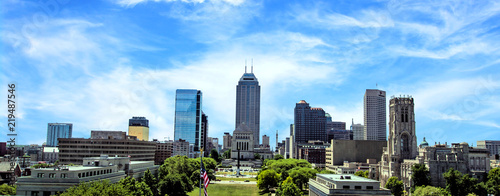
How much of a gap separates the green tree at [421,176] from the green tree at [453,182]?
10930 millimetres

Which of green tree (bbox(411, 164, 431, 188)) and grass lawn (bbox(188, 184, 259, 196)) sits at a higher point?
green tree (bbox(411, 164, 431, 188))

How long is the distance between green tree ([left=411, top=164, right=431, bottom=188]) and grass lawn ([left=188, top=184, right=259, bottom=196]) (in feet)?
203

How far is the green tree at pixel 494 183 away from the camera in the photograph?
135 metres

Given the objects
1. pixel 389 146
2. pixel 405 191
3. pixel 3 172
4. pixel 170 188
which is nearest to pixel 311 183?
pixel 170 188

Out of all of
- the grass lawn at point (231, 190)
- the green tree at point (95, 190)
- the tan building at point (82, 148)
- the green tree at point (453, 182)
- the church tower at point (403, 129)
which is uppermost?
the church tower at point (403, 129)

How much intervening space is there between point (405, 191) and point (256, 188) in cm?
5989

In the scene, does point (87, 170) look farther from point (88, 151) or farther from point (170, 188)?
point (88, 151)

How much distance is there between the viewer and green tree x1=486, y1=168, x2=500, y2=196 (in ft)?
443

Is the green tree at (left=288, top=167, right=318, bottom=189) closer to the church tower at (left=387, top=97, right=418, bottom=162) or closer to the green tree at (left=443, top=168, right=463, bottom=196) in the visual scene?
the green tree at (left=443, top=168, right=463, bottom=196)

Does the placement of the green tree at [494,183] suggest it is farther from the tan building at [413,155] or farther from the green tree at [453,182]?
the tan building at [413,155]

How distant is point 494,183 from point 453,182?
43.0ft

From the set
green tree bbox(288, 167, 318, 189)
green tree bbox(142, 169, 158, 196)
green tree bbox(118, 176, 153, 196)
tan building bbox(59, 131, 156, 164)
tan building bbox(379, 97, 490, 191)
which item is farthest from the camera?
tan building bbox(59, 131, 156, 164)

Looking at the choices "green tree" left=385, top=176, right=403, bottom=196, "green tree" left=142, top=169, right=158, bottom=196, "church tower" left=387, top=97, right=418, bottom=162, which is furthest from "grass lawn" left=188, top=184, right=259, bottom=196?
"church tower" left=387, top=97, right=418, bottom=162

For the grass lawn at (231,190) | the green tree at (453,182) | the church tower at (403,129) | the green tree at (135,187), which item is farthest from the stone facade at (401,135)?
the green tree at (135,187)
